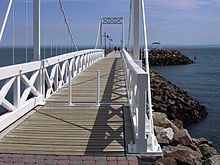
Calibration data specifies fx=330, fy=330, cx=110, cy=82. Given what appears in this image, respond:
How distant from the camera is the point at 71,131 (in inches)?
222

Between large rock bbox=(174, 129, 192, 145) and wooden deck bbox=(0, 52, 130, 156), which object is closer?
wooden deck bbox=(0, 52, 130, 156)

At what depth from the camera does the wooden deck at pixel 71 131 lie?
4864 mm

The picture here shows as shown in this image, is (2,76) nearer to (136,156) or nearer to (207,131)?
(136,156)

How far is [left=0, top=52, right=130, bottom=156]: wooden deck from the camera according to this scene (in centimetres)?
486

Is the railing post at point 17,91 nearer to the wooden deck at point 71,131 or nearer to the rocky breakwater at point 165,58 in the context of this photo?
the wooden deck at point 71,131

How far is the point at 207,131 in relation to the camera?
14336 mm

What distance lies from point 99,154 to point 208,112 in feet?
48.0

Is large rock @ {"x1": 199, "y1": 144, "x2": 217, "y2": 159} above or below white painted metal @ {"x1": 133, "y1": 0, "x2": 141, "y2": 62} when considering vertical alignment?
below

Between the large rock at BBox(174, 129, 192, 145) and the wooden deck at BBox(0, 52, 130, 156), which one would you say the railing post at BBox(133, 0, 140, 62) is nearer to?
the wooden deck at BBox(0, 52, 130, 156)

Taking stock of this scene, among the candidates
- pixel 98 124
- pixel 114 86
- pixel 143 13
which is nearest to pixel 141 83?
pixel 98 124

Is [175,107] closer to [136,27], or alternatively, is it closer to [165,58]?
[136,27]

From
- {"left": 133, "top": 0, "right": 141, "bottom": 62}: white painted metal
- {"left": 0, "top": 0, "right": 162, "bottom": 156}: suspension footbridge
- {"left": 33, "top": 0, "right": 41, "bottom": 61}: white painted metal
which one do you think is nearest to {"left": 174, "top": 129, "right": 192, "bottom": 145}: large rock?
{"left": 0, "top": 0, "right": 162, "bottom": 156}: suspension footbridge

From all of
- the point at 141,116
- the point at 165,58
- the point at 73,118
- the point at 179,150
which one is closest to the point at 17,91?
the point at 73,118

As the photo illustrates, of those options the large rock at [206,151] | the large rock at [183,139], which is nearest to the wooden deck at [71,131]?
the large rock at [183,139]
